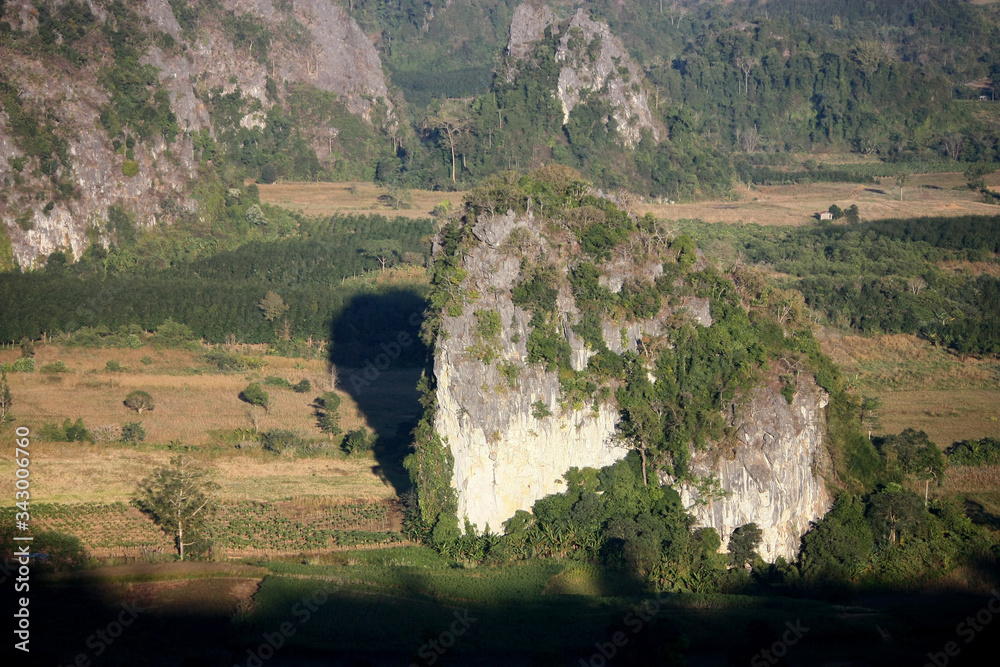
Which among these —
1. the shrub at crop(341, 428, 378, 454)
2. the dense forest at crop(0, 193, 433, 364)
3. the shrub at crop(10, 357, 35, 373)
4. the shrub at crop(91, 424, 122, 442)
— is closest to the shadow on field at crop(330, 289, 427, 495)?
the dense forest at crop(0, 193, 433, 364)

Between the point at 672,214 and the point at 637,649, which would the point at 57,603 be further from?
the point at 672,214

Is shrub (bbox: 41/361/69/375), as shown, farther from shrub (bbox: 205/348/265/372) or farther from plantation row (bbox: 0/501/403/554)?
plantation row (bbox: 0/501/403/554)

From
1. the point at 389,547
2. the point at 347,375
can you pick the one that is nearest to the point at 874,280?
the point at 347,375

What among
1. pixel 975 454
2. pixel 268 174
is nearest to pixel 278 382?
pixel 975 454

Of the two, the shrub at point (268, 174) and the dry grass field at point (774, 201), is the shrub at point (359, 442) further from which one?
the shrub at point (268, 174)

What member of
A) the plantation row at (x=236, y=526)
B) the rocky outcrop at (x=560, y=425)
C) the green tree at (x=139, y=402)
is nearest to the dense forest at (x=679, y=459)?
the rocky outcrop at (x=560, y=425)

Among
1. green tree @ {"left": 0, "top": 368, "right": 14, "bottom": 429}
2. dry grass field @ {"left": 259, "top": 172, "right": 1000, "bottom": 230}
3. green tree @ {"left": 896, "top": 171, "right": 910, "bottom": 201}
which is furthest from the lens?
green tree @ {"left": 896, "top": 171, "right": 910, "bottom": 201}
